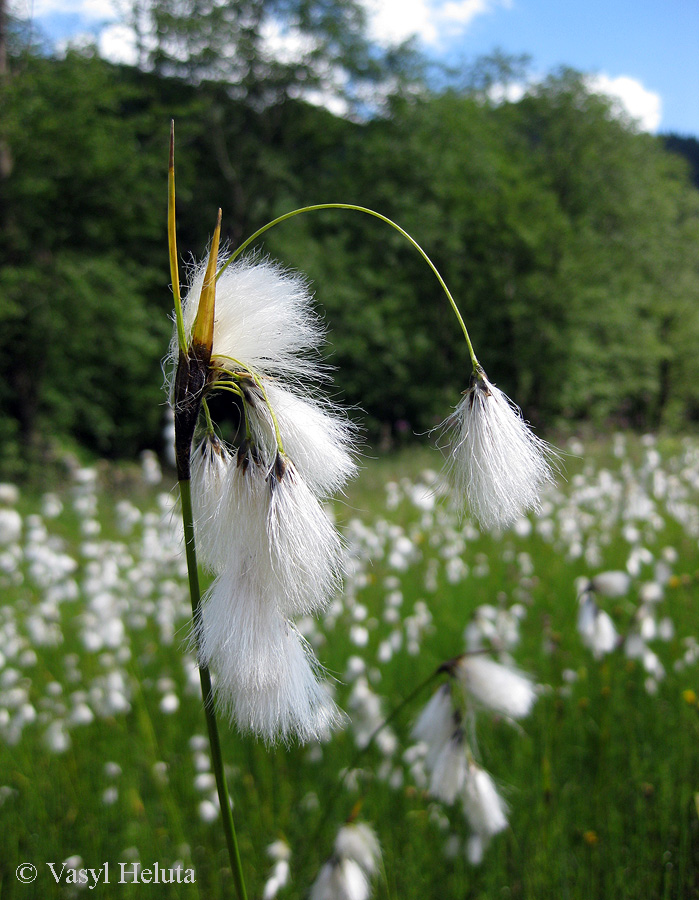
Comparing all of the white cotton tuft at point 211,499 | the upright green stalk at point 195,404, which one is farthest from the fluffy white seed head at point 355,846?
the white cotton tuft at point 211,499

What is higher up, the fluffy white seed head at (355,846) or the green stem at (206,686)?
the green stem at (206,686)

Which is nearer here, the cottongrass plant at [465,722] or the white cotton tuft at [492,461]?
the white cotton tuft at [492,461]

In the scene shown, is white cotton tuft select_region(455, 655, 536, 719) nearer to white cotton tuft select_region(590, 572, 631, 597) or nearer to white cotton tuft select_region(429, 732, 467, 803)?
white cotton tuft select_region(429, 732, 467, 803)

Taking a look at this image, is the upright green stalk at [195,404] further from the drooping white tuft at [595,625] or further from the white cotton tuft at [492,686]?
the drooping white tuft at [595,625]

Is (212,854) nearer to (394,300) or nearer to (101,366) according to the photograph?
(101,366)

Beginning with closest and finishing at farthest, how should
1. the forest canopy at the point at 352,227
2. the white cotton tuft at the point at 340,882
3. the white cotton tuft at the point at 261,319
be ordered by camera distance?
the white cotton tuft at the point at 261,319 < the white cotton tuft at the point at 340,882 < the forest canopy at the point at 352,227

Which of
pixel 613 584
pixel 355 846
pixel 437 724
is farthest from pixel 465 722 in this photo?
pixel 613 584
